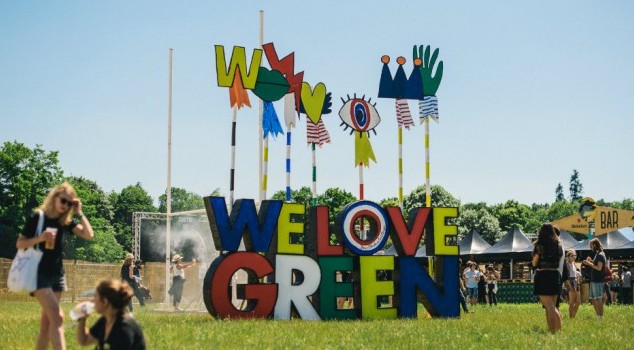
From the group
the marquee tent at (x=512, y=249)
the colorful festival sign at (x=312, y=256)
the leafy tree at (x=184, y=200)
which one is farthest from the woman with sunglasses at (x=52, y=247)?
the leafy tree at (x=184, y=200)

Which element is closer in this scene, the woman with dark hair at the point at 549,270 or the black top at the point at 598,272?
the woman with dark hair at the point at 549,270

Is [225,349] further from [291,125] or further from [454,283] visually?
[291,125]

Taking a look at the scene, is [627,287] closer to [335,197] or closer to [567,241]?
[567,241]

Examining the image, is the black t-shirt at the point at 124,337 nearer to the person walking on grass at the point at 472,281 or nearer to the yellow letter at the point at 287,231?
the yellow letter at the point at 287,231

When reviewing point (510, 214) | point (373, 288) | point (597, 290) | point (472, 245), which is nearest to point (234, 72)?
point (373, 288)

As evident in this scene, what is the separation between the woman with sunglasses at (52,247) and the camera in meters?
8.70

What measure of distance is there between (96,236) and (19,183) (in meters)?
22.6

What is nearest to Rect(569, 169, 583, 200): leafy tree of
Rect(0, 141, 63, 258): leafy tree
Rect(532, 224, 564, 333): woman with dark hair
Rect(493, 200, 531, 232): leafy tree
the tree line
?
the tree line

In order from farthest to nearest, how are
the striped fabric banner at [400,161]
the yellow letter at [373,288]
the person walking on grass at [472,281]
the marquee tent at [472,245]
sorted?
the marquee tent at [472,245] < the person walking on grass at [472,281] < the striped fabric banner at [400,161] < the yellow letter at [373,288]

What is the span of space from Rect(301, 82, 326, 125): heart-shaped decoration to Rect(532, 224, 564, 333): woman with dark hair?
481 inches

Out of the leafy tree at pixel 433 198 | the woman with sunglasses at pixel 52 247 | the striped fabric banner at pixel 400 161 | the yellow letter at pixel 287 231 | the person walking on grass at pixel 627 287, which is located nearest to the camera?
the woman with sunglasses at pixel 52 247

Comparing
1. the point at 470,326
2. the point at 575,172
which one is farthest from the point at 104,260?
the point at 575,172

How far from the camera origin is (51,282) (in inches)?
350

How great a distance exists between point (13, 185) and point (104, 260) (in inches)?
1092
